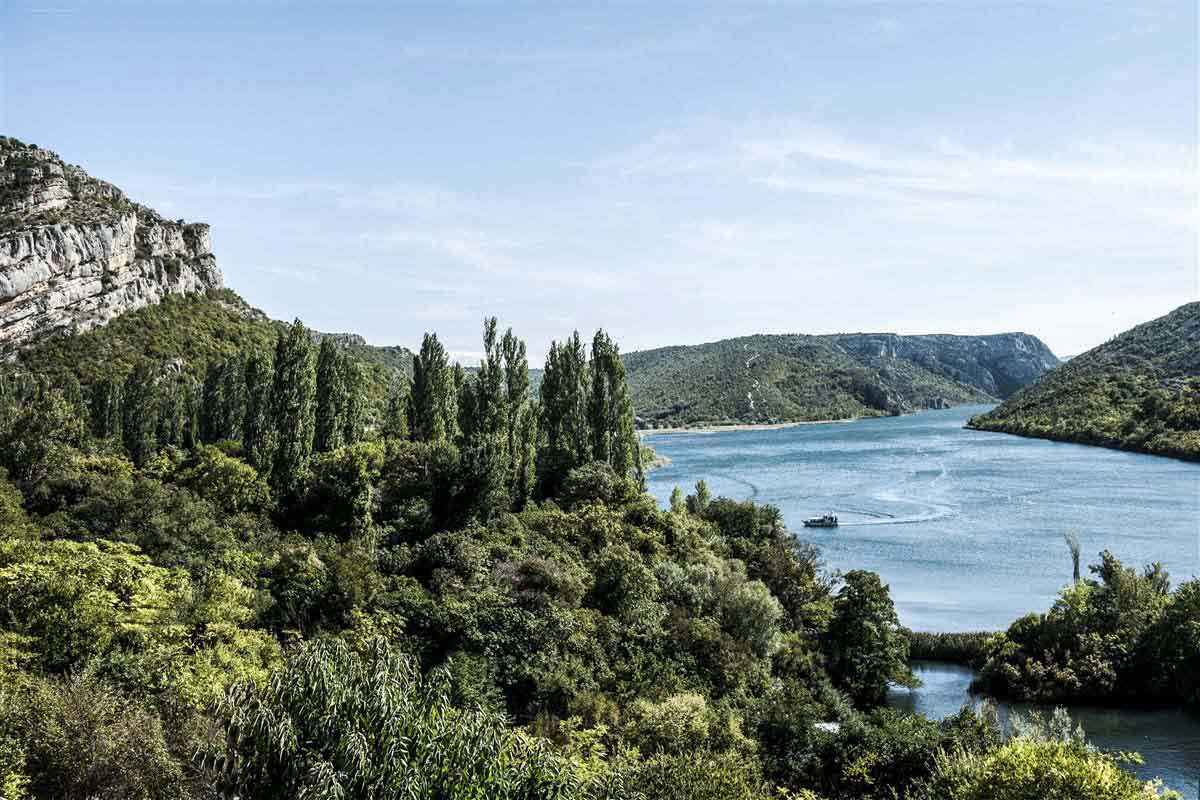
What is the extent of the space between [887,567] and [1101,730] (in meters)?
24.7

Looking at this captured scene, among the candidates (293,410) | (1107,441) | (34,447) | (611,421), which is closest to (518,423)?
(611,421)

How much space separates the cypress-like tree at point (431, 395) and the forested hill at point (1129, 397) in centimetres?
9514

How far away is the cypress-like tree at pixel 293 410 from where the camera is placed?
36.6m

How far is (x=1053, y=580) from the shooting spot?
51.5 meters

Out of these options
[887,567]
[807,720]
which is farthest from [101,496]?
[887,567]

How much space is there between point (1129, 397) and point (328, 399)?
132562 mm

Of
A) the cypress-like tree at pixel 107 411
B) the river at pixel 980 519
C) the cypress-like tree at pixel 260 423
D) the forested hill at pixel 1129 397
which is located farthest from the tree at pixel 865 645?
the forested hill at pixel 1129 397

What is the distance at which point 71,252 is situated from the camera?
76750 millimetres

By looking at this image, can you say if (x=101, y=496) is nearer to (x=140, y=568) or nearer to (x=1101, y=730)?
(x=140, y=568)

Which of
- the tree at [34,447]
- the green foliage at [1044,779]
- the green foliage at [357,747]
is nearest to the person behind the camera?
the green foliage at [357,747]

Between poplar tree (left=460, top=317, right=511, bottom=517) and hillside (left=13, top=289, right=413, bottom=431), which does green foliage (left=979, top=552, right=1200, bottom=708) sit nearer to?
poplar tree (left=460, top=317, right=511, bottom=517)

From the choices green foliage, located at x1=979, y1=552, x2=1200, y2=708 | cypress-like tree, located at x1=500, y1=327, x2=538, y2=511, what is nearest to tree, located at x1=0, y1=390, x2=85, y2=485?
cypress-like tree, located at x1=500, y1=327, x2=538, y2=511

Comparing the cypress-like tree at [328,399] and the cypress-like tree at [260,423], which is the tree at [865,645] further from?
the cypress-like tree at [328,399]

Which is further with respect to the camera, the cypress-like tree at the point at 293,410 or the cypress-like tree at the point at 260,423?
the cypress-like tree at the point at 260,423
